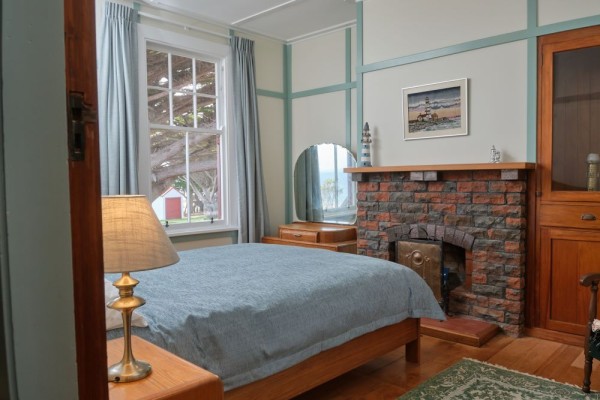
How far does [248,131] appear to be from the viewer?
5184 millimetres

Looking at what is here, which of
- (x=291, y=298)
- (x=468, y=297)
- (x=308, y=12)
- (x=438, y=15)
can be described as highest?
(x=308, y=12)

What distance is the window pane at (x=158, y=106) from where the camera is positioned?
4617 millimetres

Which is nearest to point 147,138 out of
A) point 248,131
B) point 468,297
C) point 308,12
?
point 248,131

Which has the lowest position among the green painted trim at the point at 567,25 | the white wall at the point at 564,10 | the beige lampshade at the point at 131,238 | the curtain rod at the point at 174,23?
the beige lampshade at the point at 131,238

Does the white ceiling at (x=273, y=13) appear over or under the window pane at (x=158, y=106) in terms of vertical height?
over

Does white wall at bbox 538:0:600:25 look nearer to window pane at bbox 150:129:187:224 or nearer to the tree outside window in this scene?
the tree outside window

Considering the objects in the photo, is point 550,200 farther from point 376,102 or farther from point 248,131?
point 248,131

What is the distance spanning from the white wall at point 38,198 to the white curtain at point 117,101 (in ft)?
12.5

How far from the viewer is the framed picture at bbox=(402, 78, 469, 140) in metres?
3.85

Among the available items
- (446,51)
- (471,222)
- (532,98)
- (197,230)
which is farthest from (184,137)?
(532,98)

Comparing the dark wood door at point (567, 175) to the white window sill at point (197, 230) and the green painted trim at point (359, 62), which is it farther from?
the white window sill at point (197, 230)

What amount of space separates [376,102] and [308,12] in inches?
48.0

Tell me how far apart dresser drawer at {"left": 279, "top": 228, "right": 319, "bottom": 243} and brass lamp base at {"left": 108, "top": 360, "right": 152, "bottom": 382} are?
3410mm

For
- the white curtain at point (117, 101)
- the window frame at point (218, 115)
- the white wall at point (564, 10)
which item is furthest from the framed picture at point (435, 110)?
the white curtain at point (117, 101)
